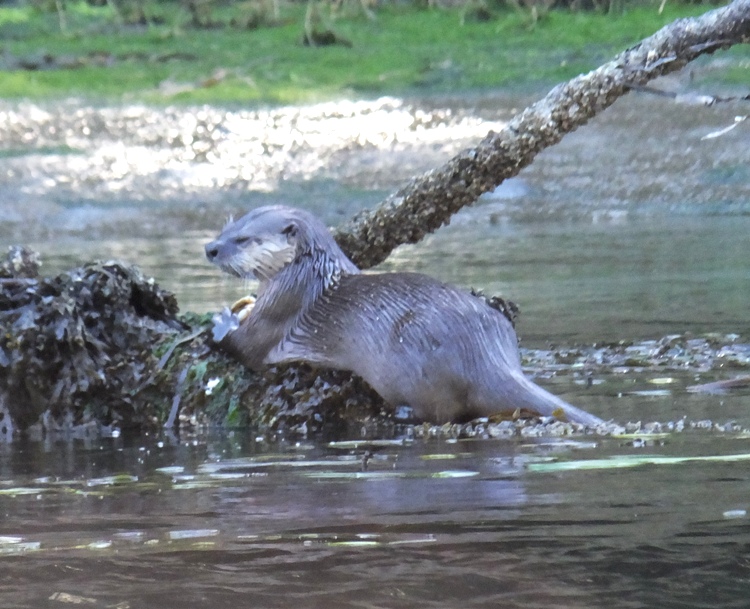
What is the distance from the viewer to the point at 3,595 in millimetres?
2150

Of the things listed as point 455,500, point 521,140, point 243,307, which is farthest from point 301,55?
point 455,500

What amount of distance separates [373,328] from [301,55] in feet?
39.6

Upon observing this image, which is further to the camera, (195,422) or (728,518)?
(195,422)

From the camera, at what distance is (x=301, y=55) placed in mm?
15641

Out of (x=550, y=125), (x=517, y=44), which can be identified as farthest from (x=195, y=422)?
(x=517, y=44)

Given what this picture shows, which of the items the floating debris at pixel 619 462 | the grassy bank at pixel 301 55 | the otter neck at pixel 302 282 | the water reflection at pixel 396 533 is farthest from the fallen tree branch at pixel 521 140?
the grassy bank at pixel 301 55

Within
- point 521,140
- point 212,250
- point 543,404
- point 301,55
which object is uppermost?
point 301,55

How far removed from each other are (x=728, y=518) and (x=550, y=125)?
2447 mm

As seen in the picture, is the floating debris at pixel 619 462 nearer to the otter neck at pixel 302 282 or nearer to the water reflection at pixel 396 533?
the water reflection at pixel 396 533

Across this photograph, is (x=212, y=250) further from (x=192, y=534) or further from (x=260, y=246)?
(x=192, y=534)

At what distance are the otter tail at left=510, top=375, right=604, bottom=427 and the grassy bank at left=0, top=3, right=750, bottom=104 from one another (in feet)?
34.4

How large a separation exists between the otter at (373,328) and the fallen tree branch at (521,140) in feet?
2.07

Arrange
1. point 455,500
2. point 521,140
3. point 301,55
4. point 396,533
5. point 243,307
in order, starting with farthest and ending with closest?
1. point 301,55
2. point 521,140
3. point 243,307
4. point 455,500
5. point 396,533

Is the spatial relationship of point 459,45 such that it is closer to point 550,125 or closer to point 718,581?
point 550,125
